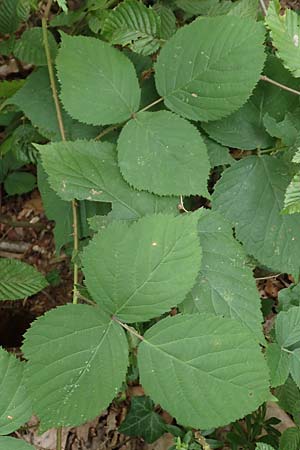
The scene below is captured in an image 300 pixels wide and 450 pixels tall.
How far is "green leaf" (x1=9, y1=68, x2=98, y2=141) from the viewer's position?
1797 millimetres

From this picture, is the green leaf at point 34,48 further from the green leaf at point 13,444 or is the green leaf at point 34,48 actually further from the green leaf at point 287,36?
the green leaf at point 13,444

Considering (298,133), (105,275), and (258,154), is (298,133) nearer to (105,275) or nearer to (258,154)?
(258,154)

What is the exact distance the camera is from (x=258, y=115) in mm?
1687

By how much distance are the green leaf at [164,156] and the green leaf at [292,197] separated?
0.24m

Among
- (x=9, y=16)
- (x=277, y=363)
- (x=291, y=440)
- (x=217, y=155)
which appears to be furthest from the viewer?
(x=9, y=16)

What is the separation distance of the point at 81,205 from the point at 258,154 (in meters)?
0.65

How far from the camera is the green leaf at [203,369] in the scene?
117 centimetres

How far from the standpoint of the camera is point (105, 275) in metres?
1.25

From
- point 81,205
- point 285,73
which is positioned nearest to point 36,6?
point 81,205

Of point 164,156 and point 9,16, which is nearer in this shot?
point 164,156

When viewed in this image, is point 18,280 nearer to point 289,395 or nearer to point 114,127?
point 114,127

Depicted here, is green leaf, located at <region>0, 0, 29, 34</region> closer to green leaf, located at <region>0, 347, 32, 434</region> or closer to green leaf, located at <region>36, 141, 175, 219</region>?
green leaf, located at <region>36, 141, 175, 219</region>

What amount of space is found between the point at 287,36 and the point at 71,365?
1.08 m

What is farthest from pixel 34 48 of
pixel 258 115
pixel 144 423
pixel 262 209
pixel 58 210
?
pixel 144 423
